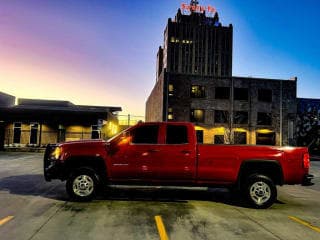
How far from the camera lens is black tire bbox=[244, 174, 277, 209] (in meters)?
6.47

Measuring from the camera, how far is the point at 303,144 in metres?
37.9

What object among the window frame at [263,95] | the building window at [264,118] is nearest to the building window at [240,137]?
the building window at [264,118]

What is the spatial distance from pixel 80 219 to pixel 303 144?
132 ft

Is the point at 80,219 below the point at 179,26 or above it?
below

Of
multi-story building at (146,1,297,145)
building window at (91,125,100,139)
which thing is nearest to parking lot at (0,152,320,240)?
building window at (91,125,100,139)

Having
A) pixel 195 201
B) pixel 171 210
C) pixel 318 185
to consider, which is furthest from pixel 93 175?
pixel 318 185

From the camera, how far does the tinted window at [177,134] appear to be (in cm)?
677

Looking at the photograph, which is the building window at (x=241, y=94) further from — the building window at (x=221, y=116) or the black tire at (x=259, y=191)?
the black tire at (x=259, y=191)

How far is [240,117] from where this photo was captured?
34.4 metres

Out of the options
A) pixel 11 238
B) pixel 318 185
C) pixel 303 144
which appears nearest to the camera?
pixel 11 238

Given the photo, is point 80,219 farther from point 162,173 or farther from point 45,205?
point 162,173

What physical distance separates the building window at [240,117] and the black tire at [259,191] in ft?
94.3

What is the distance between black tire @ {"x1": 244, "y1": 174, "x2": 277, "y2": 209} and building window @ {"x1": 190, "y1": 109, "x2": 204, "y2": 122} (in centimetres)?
2733

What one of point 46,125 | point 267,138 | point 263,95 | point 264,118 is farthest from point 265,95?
point 46,125
